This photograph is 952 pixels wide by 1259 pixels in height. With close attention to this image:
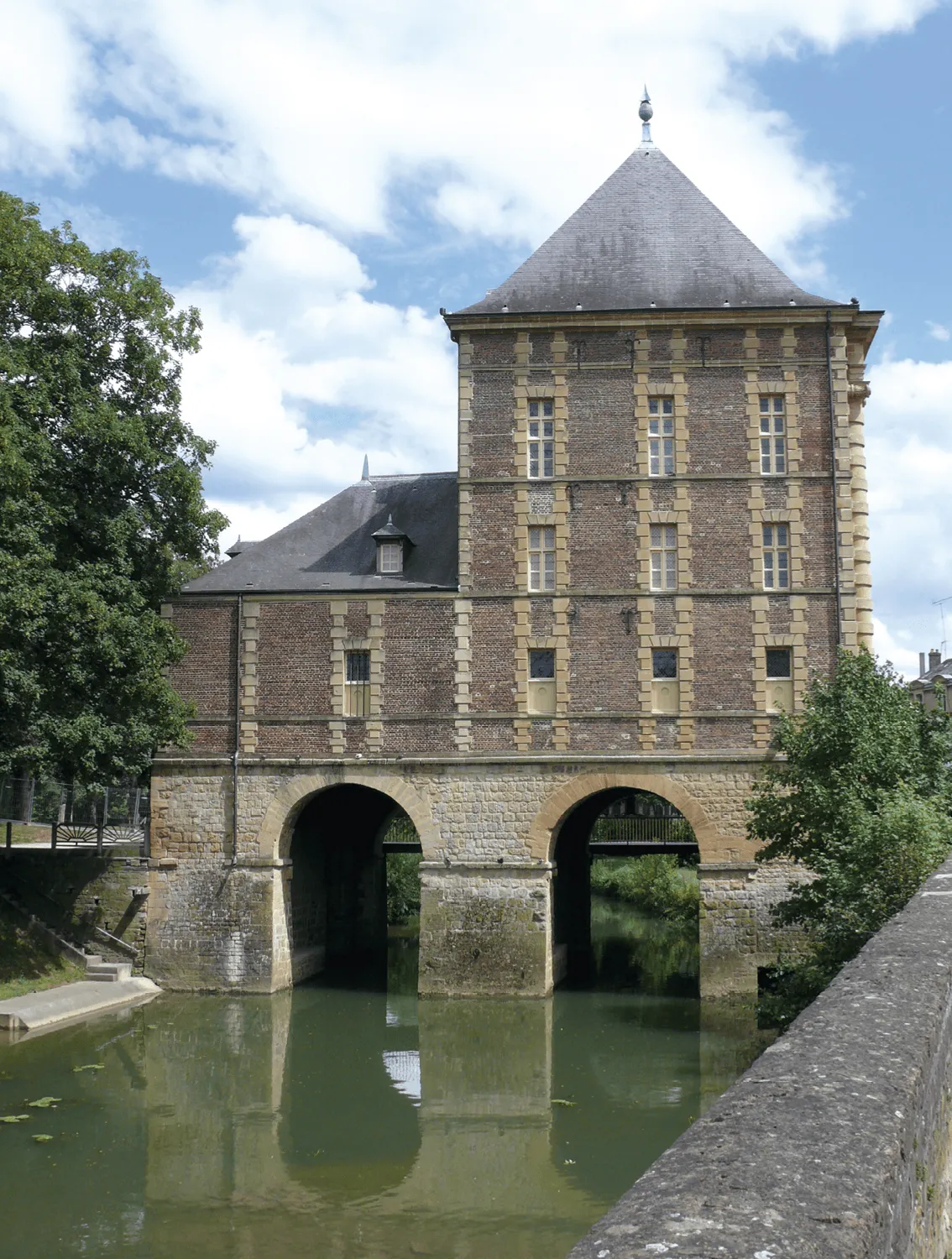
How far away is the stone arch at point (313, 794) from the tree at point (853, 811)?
22.3 ft

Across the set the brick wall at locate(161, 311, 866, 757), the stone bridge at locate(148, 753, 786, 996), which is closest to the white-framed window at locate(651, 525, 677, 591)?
the brick wall at locate(161, 311, 866, 757)

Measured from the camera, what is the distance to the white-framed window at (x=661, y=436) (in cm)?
2281

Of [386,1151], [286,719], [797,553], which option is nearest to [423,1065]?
[386,1151]

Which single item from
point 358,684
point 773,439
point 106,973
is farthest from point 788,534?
point 106,973

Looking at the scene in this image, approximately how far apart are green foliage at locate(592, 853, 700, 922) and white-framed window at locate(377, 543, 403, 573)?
545 inches

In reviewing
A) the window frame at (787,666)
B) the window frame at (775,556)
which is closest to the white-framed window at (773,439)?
the window frame at (775,556)

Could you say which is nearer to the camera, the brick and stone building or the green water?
the green water

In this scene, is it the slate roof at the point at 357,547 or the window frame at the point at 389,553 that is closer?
the slate roof at the point at 357,547

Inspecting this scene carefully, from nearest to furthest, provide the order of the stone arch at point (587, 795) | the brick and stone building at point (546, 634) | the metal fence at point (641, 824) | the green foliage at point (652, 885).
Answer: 1. the stone arch at point (587, 795)
2. the brick and stone building at point (546, 634)
3. the metal fence at point (641, 824)
4. the green foliage at point (652, 885)

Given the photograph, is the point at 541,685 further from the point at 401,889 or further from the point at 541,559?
the point at 401,889

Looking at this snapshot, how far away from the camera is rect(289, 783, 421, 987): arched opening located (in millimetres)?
24234

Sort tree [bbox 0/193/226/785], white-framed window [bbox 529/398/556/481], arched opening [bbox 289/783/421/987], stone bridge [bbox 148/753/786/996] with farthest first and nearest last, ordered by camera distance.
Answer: arched opening [bbox 289/783/421/987] → white-framed window [bbox 529/398/556/481] → stone bridge [bbox 148/753/786/996] → tree [bbox 0/193/226/785]

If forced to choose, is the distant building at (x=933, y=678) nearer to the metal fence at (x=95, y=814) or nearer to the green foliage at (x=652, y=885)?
the green foliage at (x=652, y=885)

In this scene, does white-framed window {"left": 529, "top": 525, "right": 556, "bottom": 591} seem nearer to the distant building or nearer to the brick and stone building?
the brick and stone building
